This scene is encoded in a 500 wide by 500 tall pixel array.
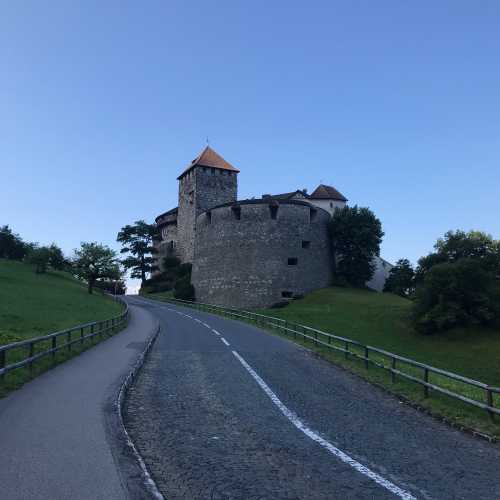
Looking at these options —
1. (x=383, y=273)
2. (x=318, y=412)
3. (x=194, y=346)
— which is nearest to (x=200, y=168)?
(x=383, y=273)

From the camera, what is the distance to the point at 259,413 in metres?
9.34

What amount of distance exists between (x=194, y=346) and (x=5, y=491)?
50.0 feet

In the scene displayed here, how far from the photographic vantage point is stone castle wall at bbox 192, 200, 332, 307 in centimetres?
5412

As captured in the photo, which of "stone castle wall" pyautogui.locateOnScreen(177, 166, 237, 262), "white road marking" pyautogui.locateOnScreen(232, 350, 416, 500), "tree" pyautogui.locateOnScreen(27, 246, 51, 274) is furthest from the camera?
"stone castle wall" pyautogui.locateOnScreen(177, 166, 237, 262)

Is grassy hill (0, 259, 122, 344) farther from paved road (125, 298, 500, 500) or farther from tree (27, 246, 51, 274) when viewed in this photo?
tree (27, 246, 51, 274)

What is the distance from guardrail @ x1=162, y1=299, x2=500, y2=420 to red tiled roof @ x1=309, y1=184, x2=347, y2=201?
27.9 m

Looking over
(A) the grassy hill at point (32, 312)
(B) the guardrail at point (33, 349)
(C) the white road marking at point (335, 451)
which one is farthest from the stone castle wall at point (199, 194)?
(C) the white road marking at point (335, 451)

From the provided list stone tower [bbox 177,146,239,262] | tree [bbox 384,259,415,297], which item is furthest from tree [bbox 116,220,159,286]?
tree [bbox 384,259,415,297]

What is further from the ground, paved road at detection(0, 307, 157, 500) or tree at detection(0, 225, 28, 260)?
tree at detection(0, 225, 28, 260)

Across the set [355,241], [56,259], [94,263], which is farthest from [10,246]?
[355,241]

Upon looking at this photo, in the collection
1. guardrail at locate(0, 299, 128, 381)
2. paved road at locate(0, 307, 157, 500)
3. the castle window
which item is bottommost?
paved road at locate(0, 307, 157, 500)

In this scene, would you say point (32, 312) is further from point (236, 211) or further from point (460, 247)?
point (460, 247)

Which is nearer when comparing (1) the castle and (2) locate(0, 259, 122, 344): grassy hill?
(2) locate(0, 259, 122, 344): grassy hill

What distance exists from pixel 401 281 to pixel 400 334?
2788cm
